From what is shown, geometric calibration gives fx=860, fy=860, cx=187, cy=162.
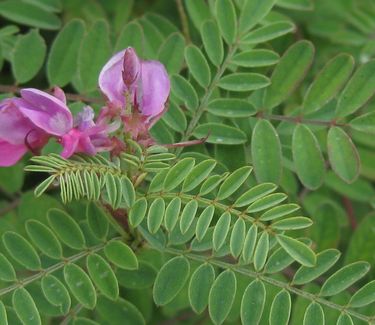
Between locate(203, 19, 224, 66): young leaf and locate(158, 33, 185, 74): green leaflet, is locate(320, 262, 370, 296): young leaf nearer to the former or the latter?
locate(203, 19, 224, 66): young leaf

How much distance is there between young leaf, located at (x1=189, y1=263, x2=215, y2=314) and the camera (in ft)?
5.18

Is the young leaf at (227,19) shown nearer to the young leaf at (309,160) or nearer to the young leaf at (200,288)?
the young leaf at (309,160)

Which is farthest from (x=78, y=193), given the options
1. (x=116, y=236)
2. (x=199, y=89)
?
(x=199, y=89)

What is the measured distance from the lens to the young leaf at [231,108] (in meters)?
1.77

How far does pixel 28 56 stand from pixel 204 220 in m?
0.74

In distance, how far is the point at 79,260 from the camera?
5.69ft

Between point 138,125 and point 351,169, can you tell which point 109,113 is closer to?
point 138,125

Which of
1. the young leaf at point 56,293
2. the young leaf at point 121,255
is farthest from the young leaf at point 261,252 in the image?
the young leaf at point 56,293

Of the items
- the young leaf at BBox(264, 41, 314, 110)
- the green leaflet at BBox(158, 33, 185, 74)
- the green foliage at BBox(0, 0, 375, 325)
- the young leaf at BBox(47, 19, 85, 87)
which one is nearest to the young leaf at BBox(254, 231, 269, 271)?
the green foliage at BBox(0, 0, 375, 325)

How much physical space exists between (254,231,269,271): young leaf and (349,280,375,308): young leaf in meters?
0.20

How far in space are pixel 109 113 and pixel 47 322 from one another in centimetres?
63

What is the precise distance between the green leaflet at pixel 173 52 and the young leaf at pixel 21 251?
1.89 ft

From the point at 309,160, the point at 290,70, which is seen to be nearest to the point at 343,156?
the point at 309,160

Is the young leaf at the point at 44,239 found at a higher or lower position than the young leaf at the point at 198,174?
lower
